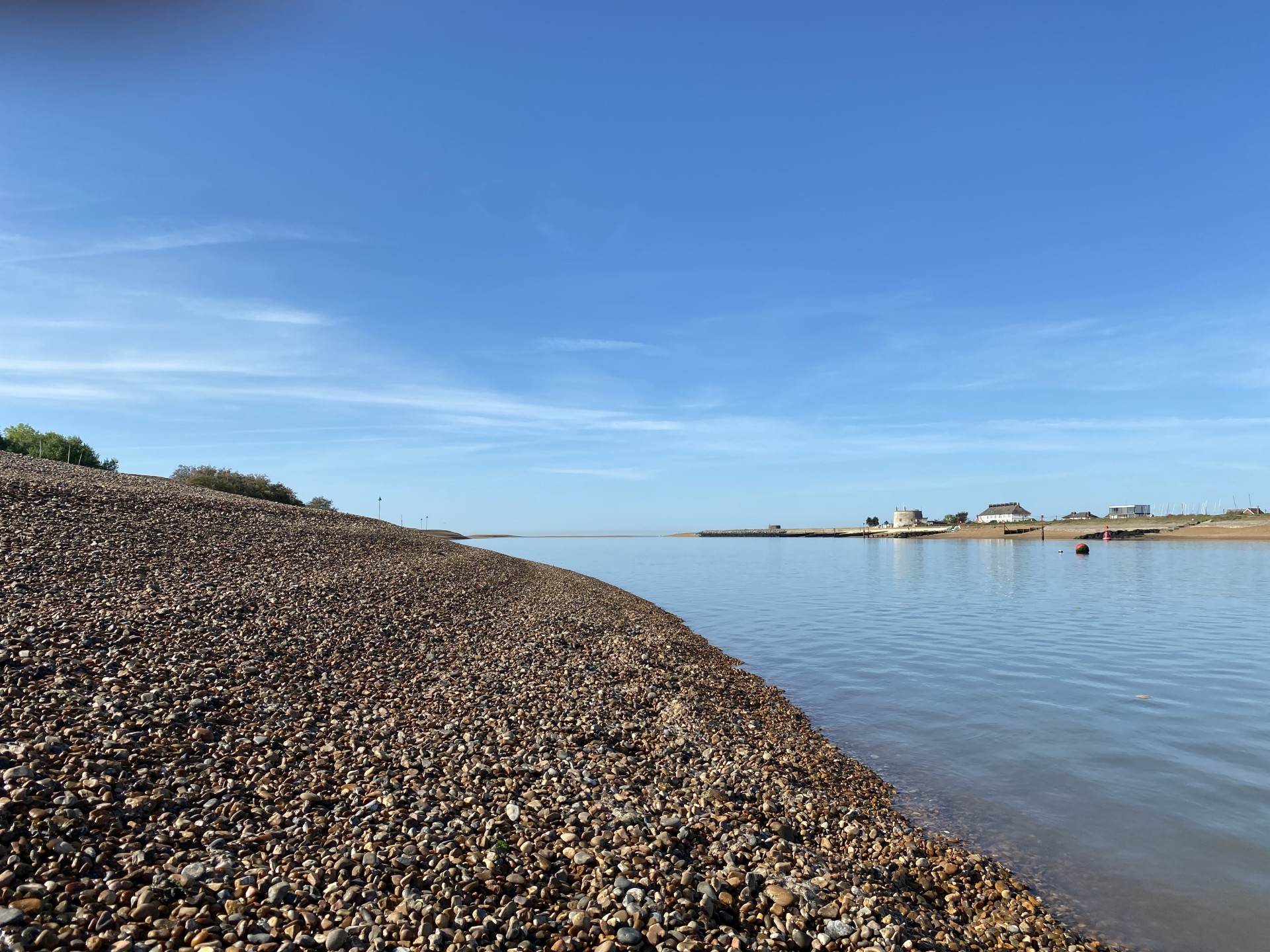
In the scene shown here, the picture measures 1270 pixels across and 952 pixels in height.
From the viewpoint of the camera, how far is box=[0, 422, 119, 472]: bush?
7362 centimetres

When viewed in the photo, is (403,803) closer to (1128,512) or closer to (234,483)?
(234,483)

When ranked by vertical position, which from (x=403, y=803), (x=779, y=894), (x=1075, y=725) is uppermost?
(x=403, y=803)

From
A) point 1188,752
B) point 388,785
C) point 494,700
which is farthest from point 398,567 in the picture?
point 1188,752

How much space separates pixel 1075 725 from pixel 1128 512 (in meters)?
209

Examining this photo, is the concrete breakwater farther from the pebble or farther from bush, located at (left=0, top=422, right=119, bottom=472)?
bush, located at (left=0, top=422, right=119, bottom=472)

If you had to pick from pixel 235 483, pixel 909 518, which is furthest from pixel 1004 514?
pixel 235 483

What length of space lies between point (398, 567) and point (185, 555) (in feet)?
24.2

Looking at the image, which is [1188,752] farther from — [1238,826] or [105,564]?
[105,564]

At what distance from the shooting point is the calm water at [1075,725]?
25.3 feet

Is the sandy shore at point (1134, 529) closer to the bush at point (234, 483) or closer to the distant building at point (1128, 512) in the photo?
the distant building at point (1128, 512)

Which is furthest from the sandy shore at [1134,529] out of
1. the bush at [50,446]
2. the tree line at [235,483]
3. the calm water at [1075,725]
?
the bush at [50,446]

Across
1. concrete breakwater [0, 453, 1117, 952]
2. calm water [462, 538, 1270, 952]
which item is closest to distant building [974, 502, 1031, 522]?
calm water [462, 538, 1270, 952]

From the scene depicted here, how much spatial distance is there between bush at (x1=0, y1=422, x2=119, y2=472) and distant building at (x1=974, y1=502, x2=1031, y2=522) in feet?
647

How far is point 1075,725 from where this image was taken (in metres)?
13.5
